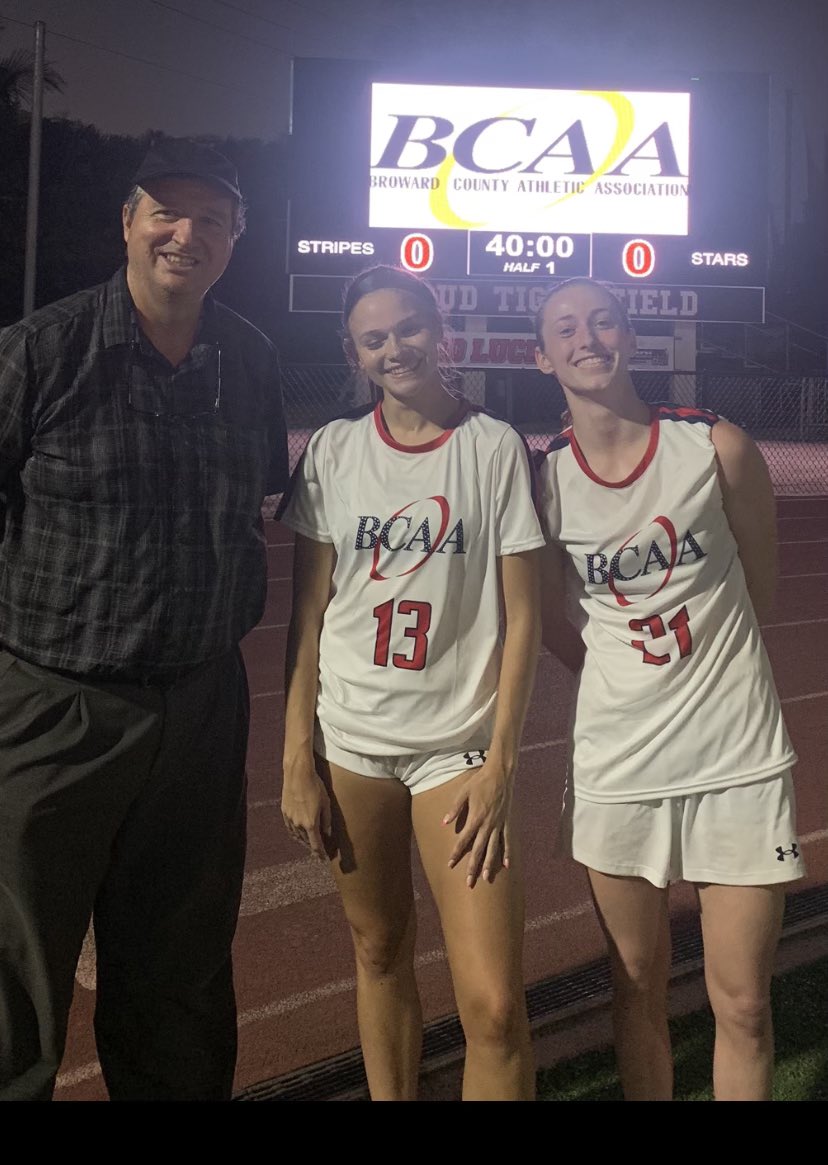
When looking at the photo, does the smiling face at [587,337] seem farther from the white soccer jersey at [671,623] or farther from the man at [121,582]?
the man at [121,582]

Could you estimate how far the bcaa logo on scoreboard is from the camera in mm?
12898

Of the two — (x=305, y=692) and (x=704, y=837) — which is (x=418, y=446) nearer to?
(x=305, y=692)

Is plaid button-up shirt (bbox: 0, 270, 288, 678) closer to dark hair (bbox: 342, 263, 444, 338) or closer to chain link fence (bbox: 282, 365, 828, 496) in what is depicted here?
dark hair (bbox: 342, 263, 444, 338)

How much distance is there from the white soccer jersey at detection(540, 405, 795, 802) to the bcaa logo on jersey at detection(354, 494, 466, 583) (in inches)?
8.4

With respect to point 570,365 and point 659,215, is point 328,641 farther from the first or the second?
point 659,215

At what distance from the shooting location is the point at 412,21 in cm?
1259

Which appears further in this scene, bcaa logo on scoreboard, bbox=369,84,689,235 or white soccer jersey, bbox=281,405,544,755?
bcaa logo on scoreboard, bbox=369,84,689,235

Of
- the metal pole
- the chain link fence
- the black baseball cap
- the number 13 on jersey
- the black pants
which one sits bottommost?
the black pants

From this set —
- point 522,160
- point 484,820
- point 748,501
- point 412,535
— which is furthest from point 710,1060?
point 522,160

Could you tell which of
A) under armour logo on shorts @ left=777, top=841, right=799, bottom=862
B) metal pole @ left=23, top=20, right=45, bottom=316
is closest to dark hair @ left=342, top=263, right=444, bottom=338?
under armour logo on shorts @ left=777, top=841, right=799, bottom=862

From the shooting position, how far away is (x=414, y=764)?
7.01ft

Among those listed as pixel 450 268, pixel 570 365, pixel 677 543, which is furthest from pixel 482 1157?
pixel 450 268

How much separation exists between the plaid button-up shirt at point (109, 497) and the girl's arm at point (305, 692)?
14 cm

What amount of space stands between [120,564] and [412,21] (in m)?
12.0
